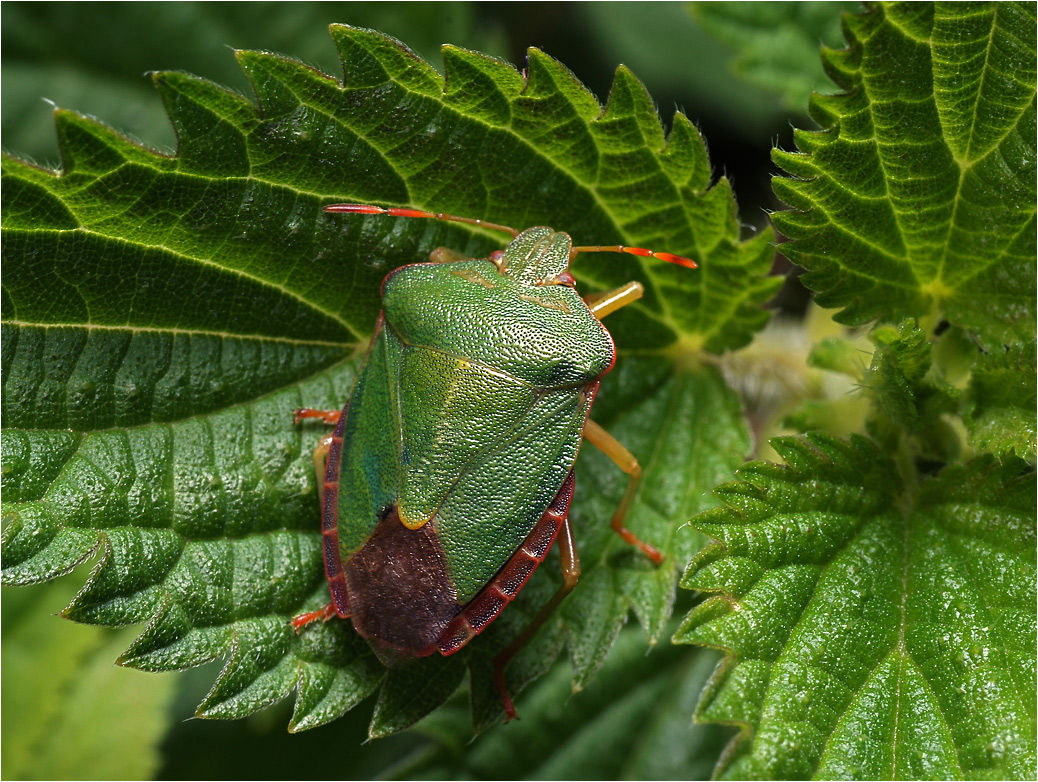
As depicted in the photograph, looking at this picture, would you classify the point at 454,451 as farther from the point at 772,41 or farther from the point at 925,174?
the point at 772,41

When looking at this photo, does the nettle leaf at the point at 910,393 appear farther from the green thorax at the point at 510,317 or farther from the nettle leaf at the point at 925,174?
the green thorax at the point at 510,317

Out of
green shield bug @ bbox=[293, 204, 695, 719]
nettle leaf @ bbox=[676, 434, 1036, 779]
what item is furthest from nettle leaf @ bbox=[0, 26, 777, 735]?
nettle leaf @ bbox=[676, 434, 1036, 779]

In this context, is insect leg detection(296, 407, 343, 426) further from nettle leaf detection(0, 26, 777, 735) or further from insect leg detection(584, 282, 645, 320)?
insect leg detection(584, 282, 645, 320)

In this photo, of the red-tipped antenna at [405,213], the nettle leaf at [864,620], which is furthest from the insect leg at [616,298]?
the nettle leaf at [864,620]

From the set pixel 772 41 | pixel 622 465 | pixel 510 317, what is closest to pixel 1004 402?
pixel 622 465

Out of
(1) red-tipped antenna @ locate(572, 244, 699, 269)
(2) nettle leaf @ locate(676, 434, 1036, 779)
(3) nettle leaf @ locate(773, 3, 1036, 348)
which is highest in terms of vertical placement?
(3) nettle leaf @ locate(773, 3, 1036, 348)

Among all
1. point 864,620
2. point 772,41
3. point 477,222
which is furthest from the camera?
point 772,41

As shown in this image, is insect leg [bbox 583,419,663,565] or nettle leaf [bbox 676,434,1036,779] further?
insect leg [bbox 583,419,663,565]
